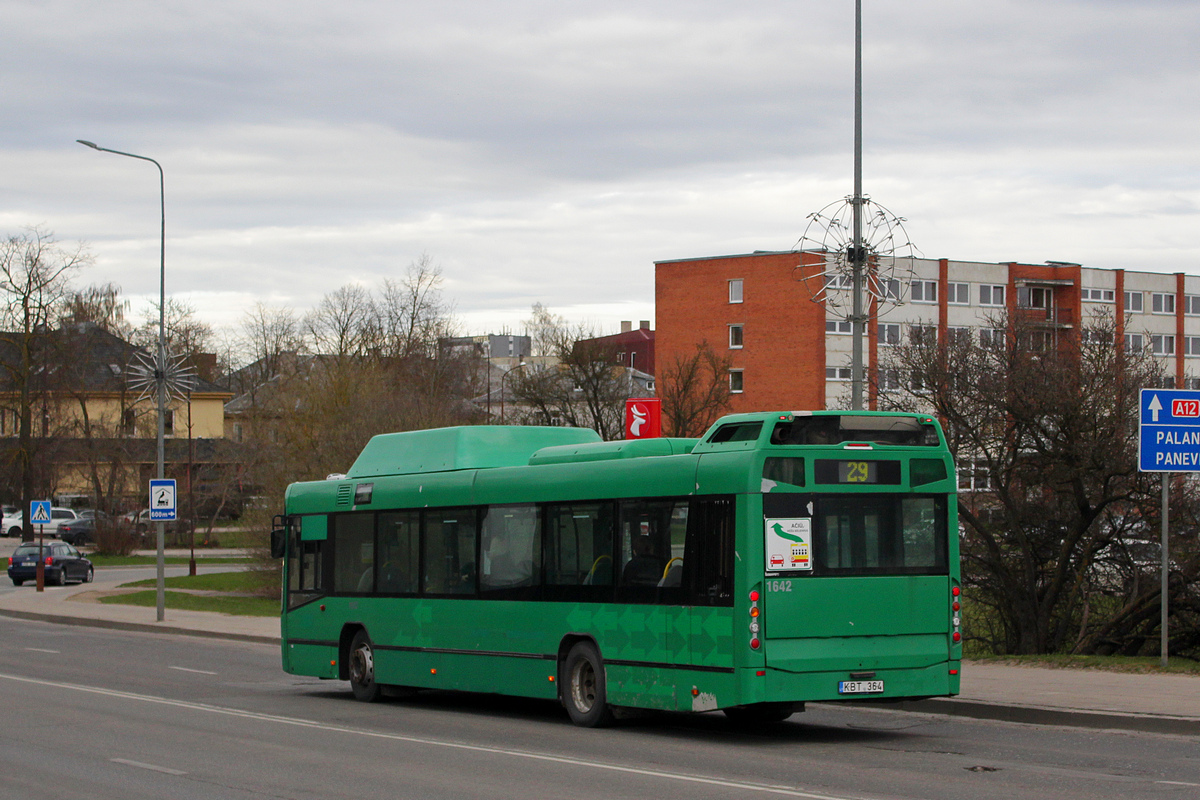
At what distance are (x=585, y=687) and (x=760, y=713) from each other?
6.18ft

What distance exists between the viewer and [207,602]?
126ft

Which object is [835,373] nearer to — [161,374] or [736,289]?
[736,289]

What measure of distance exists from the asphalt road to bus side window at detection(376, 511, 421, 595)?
1.44m

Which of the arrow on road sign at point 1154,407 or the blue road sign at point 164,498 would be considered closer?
the arrow on road sign at point 1154,407

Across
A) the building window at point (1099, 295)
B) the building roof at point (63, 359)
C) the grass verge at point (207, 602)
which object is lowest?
the grass verge at point (207, 602)

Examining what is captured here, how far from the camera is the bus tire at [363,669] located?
55.5 ft

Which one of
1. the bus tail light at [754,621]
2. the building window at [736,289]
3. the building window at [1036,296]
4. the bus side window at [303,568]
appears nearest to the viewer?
the bus tail light at [754,621]

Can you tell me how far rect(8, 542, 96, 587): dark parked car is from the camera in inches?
1917

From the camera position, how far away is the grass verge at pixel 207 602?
3559cm

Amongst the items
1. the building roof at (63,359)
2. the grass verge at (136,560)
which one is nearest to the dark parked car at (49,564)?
the grass verge at (136,560)

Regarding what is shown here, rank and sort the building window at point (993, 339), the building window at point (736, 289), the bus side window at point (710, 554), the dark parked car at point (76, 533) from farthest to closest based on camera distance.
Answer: the building window at point (736, 289)
the dark parked car at point (76, 533)
the building window at point (993, 339)
the bus side window at point (710, 554)

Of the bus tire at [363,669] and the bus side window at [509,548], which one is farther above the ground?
the bus side window at [509,548]

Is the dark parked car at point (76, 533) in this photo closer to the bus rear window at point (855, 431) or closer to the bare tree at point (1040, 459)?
the bare tree at point (1040, 459)

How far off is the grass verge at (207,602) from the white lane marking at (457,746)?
15.9 meters
